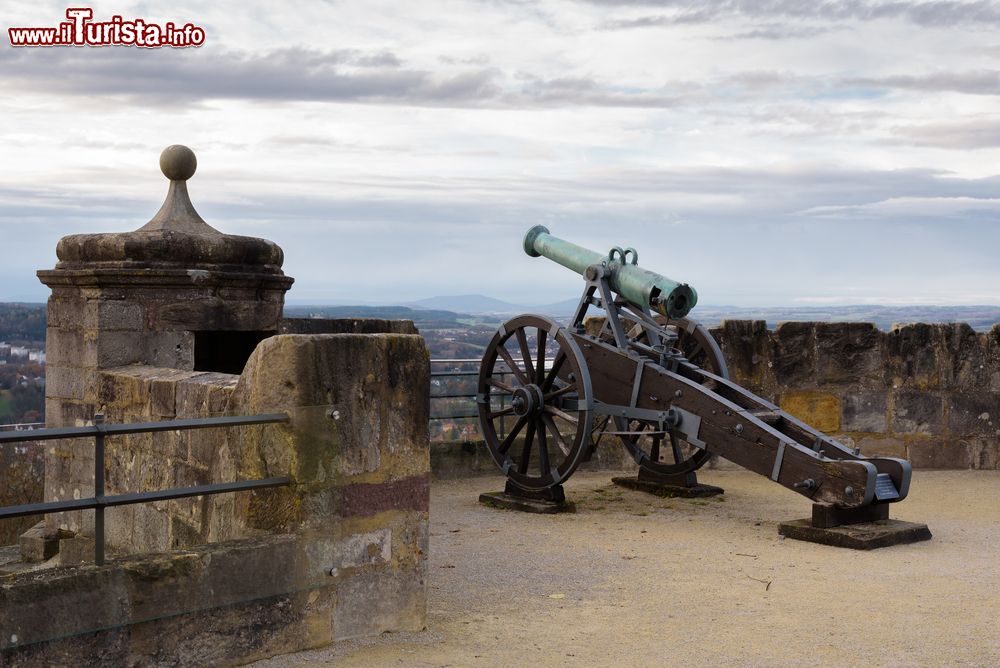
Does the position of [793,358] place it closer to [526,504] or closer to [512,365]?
[512,365]

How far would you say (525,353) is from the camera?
30.1ft

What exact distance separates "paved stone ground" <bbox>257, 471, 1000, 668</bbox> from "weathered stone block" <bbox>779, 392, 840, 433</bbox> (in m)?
2.05

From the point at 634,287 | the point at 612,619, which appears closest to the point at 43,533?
the point at 612,619

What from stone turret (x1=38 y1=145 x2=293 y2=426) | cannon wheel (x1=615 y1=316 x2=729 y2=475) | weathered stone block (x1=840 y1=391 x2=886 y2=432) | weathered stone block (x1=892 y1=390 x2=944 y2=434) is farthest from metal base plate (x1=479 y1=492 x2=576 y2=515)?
weathered stone block (x1=892 y1=390 x2=944 y2=434)

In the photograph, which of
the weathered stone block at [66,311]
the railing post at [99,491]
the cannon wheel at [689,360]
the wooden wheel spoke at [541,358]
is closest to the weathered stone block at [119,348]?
A: the weathered stone block at [66,311]

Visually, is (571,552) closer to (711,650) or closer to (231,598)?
(711,650)

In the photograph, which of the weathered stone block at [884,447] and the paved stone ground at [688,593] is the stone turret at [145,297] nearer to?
the paved stone ground at [688,593]

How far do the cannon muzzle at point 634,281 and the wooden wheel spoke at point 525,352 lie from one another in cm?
70

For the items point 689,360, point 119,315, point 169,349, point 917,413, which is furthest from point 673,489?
point 119,315

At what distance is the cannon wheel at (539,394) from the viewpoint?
8461mm

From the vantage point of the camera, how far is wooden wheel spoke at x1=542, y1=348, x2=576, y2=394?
8.80m

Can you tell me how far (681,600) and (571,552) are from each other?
4.50ft

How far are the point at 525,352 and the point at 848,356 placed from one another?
3.51 metres

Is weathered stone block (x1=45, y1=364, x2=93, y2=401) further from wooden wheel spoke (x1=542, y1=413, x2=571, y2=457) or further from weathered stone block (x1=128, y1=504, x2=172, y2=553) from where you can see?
wooden wheel spoke (x1=542, y1=413, x2=571, y2=457)
